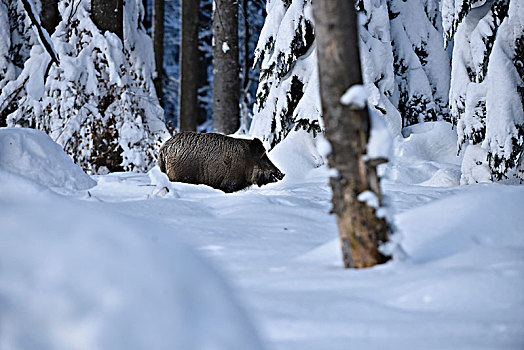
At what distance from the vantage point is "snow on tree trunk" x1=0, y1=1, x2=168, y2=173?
8.63 metres

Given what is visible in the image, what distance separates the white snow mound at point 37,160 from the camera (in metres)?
4.62

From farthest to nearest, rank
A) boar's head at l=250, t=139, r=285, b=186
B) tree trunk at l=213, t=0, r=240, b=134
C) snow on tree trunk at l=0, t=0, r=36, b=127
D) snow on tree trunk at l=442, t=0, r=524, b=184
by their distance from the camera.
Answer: snow on tree trunk at l=0, t=0, r=36, b=127, tree trunk at l=213, t=0, r=240, b=134, boar's head at l=250, t=139, r=285, b=186, snow on tree trunk at l=442, t=0, r=524, b=184

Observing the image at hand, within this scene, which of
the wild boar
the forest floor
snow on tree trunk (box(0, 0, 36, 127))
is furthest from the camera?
snow on tree trunk (box(0, 0, 36, 127))

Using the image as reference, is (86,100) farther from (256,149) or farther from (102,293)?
(102,293)

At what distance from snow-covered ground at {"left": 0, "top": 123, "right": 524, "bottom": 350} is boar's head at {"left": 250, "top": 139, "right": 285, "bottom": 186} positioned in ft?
9.35

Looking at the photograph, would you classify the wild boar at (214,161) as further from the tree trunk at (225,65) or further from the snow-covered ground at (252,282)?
the tree trunk at (225,65)

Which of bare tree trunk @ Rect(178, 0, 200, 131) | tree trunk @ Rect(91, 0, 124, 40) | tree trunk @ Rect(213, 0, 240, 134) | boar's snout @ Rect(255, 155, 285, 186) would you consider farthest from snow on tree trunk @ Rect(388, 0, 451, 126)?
bare tree trunk @ Rect(178, 0, 200, 131)

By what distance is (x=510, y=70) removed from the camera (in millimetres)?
5672

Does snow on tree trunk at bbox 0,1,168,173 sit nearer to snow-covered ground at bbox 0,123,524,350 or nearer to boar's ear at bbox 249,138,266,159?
boar's ear at bbox 249,138,266,159

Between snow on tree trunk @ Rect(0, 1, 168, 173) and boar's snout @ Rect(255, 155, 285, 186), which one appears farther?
snow on tree trunk @ Rect(0, 1, 168, 173)

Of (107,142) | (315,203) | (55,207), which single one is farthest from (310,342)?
(107,142)

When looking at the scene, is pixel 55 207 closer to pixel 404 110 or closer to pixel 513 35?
pixel 513 35

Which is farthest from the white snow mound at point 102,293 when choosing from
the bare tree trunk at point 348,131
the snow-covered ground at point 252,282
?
the bare tree trunk at point 348,131

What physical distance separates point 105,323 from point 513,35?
18.5 ft
